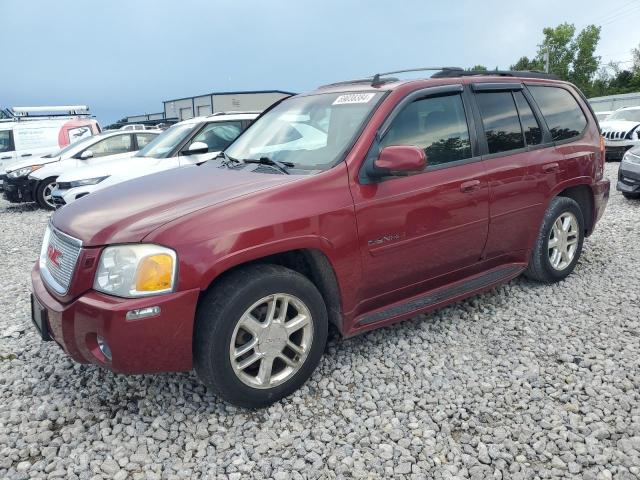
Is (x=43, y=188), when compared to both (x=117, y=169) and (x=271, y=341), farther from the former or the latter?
(x=271, y=341)

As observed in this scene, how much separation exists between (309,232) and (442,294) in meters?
1.28

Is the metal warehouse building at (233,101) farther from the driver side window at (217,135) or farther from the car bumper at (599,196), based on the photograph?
the car bumper at (599,196)

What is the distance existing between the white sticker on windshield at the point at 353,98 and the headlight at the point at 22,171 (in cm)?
941

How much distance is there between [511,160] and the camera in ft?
12.8

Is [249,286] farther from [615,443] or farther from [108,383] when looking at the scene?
[615,443]

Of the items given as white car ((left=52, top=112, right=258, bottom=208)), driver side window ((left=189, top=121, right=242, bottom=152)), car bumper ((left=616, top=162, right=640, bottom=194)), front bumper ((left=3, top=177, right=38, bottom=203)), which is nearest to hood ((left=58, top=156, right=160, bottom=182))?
white car ((left=52, top=112, right=258, bottom=208))

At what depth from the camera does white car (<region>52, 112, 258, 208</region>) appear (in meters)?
7.27

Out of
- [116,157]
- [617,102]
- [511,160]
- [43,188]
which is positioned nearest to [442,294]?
[511,160]

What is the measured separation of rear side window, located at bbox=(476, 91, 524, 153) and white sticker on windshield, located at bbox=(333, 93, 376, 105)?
3.13 ft

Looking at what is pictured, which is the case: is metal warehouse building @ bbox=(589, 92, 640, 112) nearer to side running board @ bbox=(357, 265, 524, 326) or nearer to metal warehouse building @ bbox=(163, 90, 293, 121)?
metal warehouse building @ bbox=(163, 90, 293, 121)

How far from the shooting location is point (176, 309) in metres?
2.50

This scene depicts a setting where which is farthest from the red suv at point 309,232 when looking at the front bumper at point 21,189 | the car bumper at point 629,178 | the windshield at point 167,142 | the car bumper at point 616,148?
the car bumper at point 616,148

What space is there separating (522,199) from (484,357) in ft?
4.43

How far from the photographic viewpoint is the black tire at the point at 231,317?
102 inches
